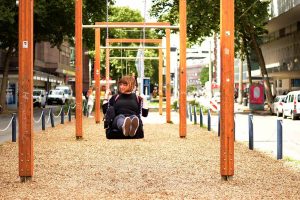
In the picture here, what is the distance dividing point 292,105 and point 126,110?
2713 centimetres

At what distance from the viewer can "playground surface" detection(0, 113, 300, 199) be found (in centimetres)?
876

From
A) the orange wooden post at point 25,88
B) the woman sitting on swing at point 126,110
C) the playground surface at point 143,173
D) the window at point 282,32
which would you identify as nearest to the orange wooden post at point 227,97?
Answer: the playground surface at point 143,173

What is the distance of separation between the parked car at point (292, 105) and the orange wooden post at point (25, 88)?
1045 inches

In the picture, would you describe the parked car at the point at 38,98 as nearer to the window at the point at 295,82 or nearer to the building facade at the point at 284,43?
the building facade at the point at 284,43

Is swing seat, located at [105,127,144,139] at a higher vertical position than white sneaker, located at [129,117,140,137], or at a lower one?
lower

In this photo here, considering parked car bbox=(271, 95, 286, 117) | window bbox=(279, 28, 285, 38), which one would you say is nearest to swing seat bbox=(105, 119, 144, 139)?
parked car bbox=(271, 95, 286, 117)

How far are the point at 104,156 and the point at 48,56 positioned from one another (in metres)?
65.1

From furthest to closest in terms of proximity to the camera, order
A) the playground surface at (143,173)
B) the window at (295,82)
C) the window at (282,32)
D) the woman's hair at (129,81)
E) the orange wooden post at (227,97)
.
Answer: the window at (295,82)
the window at (282,32)
the orange wooden post at (227,97)
the woman's hair at (129,81)
the playground surface at (143,173)

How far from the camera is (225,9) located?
10.4 m

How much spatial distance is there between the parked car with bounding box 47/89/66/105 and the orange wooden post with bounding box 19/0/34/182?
57746 millimetres

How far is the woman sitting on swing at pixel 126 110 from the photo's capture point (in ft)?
31.9

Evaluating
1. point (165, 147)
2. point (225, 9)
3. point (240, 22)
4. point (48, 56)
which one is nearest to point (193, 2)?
point (240, 22)

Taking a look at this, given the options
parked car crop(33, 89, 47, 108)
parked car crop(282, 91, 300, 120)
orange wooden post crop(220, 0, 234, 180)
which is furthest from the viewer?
parked car crop(33, 89, 47, 108)

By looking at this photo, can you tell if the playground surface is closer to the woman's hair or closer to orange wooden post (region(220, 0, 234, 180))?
orange wooden post (region(220, 0, 234, 180))
